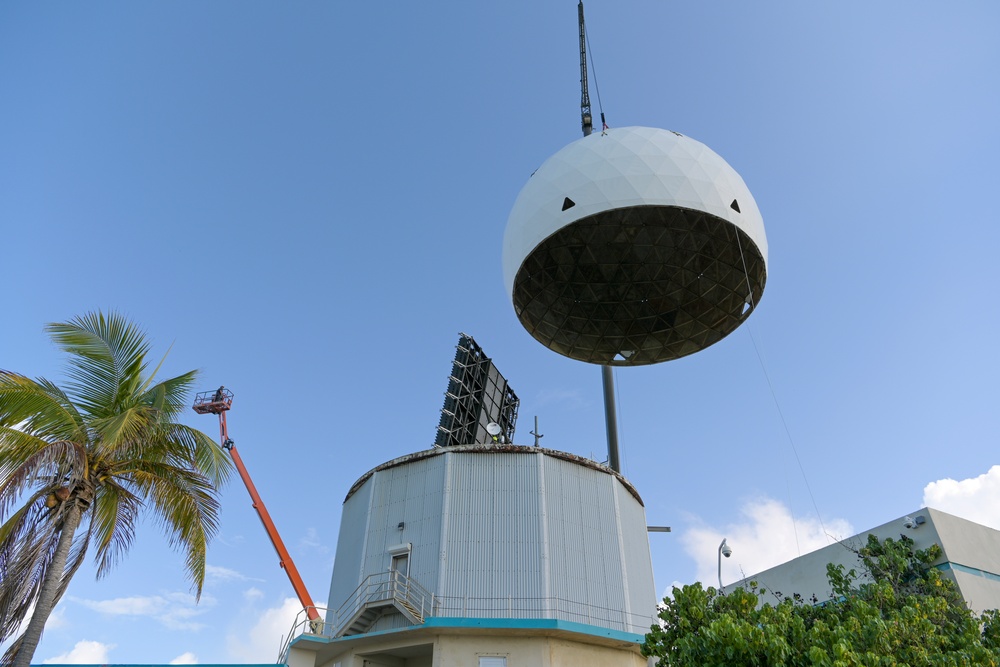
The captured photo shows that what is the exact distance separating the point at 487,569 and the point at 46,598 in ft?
40.3

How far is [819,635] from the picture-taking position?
1215 centimetres

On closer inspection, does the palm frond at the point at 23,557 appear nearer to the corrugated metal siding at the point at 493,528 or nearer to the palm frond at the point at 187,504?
the palm frond at the point at 187,504

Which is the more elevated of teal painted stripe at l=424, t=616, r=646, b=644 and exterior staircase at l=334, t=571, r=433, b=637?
exterior staircase at l=334, t=571, r=433, b=637

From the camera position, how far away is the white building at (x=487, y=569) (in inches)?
768

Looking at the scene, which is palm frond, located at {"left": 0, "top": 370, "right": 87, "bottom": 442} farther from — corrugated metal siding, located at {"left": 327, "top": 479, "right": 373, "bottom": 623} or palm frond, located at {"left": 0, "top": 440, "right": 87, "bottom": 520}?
corrugated metal siding, located at {"left": 327, "top": 479, "right": 373, "bottom": 623}

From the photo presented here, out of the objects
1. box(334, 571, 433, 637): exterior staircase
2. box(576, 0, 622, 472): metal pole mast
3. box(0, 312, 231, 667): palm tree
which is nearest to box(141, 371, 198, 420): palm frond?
box(0, 312, 231, 667): palm tree

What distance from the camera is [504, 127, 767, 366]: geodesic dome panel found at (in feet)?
75.5

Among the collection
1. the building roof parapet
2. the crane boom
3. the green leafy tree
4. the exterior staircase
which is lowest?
the green leafy tree

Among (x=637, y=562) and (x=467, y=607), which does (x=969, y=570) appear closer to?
(x=637, y=562)

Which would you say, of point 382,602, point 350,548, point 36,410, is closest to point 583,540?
point 382,602

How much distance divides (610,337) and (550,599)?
12383mm

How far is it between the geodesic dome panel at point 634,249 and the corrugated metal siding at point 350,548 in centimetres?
1013

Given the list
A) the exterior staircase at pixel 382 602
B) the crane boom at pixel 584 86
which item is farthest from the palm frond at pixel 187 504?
the crane boom at pixel 584 86

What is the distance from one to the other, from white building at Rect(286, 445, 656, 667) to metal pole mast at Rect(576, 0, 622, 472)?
7086 millimetres
